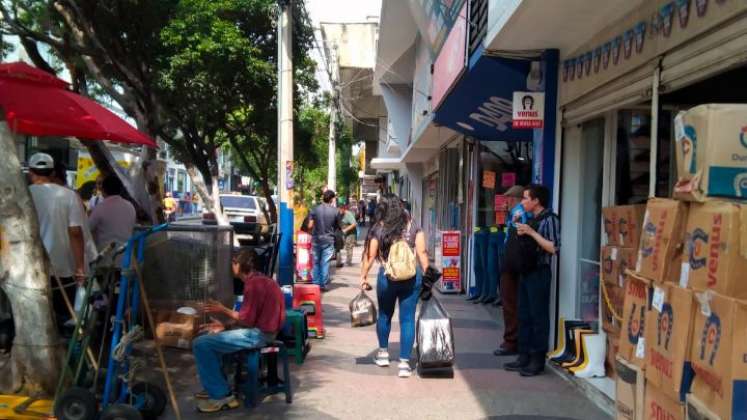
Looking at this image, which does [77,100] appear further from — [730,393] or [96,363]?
[730,393]

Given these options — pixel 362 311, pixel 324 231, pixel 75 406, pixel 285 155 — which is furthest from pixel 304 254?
pixel 75 406

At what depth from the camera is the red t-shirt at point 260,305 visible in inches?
217

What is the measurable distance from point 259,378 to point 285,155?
4229 mm

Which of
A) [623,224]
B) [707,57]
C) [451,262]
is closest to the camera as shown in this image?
[707,57]

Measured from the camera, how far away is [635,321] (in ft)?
12.3

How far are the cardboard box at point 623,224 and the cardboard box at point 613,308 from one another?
38 centimetres

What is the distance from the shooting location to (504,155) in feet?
40.9

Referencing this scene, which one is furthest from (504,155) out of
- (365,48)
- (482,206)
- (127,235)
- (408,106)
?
(365,48)

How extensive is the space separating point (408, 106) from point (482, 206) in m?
11.8

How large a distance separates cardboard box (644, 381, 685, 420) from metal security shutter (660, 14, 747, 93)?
2032 millimetres

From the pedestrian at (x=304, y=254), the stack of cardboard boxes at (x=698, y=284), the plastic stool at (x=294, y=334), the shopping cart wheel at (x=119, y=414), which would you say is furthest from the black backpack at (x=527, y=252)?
the pedestrian at (x=304, y=254)

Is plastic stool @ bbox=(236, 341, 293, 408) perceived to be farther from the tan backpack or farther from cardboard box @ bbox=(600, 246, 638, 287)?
cardboard box @ bbox=(600, 246, 638, 287)

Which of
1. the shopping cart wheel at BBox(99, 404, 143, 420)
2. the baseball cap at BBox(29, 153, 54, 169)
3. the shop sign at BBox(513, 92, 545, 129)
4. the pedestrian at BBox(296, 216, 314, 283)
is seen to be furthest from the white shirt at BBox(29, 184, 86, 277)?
Answer: the pedestrian at BBox(296, 216, 314, 283)

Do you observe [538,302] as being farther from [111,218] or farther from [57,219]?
[57,219]
